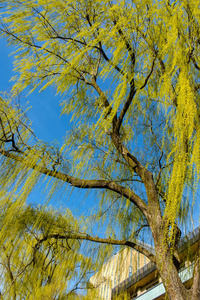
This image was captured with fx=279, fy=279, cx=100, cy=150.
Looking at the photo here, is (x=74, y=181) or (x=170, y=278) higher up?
(x=74, y=181)

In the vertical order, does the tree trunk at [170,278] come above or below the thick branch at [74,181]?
below

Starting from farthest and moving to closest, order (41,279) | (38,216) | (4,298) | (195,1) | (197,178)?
(41,279), (4,298), (38,216), (195,1), (197,178)

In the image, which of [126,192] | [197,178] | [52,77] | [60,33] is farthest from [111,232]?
[60,33]

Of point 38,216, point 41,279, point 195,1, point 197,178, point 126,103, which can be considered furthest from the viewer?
point 41,279

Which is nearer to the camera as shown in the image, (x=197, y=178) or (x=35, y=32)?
(x=197, y=178)

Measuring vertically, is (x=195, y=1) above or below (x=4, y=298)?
above

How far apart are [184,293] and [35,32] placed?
8.38 feet

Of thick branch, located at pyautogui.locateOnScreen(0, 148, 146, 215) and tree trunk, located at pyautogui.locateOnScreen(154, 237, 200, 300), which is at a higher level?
thick branch, located at pyautogui.locateOnScreen(0, 148, 146, 215)

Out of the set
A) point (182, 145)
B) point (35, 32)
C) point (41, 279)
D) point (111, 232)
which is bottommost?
point (41, 279)

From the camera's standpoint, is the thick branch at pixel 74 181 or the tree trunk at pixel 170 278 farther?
the thick branch at pixel 74 181

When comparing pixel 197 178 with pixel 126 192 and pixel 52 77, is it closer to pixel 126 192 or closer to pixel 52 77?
pixel 126 192

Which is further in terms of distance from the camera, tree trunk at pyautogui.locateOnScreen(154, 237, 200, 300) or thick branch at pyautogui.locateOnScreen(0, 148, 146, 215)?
thick branch at pyautogui.locateOnScreen(0, 148, 146, 215)

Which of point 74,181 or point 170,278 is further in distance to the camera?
point 74,181

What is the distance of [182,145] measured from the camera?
177 centimetres
